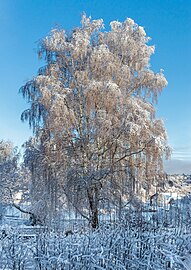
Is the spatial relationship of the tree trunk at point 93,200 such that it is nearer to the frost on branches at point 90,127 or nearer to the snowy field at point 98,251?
the frost on branches at point 90,127

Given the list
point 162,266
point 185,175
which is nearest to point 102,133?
point 185,175

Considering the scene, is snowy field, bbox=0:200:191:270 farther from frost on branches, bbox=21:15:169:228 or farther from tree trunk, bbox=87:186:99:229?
tree trunk, bbox=87:186:99:229

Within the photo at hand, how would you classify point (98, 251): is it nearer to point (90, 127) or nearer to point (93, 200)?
point (93, 200)

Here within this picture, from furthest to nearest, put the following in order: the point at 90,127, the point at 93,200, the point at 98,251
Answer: the point at 90,127, the point at 93,200, the point at 98,251

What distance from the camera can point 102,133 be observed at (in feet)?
30.7

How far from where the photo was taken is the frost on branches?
9094 mm

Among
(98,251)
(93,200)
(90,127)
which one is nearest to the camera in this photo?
(98,251)

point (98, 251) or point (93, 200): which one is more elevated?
point (93, 200)

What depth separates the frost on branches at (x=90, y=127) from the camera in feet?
29.8

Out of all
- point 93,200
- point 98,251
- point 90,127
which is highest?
point 90,127

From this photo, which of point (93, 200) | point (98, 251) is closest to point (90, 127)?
point (93, 200)

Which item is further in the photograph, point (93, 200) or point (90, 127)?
point (90, 127)

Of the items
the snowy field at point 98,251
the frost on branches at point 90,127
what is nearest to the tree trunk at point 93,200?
the frost on branches at point 90,127

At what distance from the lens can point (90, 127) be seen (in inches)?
383
